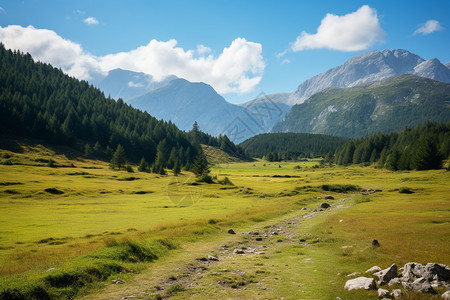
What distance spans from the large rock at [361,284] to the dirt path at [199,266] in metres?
4.76

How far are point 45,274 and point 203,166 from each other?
379 ft

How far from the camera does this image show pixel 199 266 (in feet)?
66.1

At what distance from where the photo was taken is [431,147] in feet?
435

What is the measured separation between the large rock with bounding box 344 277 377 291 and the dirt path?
4759mm

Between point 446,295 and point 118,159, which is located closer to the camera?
point 446,295

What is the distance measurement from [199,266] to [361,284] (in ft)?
38.8

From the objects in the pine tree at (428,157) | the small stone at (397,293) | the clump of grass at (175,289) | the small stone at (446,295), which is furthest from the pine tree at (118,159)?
the pine tree at (428,157)

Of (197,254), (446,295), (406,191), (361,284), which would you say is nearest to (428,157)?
(406,191)

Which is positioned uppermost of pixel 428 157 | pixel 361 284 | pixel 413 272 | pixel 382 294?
pixel 428 157

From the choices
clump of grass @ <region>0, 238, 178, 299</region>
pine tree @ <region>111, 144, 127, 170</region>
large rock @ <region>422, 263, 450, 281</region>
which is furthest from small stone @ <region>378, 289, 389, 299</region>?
pine tree @ <region>111, 144, 127, 170</region>

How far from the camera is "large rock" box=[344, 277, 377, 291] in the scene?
13.1 meters

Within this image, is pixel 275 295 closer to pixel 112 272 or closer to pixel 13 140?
pixel 112 272

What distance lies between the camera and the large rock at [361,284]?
43.1 feet

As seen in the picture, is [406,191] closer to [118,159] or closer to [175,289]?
[175,289]
